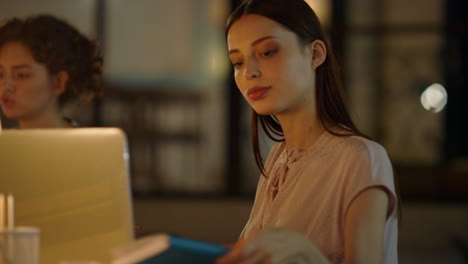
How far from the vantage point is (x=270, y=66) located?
5.39 ft

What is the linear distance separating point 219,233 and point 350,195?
458cm

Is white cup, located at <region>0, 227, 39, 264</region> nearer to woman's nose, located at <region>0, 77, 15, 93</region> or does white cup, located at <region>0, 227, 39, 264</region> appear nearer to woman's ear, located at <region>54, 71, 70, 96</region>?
→ woman's nose, located at <region>0, 77, 15, 93</region>

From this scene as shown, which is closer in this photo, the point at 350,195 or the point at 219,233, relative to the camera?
the point at 350,195

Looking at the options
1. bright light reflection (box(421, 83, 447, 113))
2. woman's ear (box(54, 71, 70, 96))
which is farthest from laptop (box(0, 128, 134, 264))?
bright light reflection (box(421, 83, 447, 113))

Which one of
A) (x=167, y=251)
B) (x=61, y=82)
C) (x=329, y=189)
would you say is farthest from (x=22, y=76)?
(x=167, y=251)

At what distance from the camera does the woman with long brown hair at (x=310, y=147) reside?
1.50 metres

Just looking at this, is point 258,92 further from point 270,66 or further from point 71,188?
point 71,188

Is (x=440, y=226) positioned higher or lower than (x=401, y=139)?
lower

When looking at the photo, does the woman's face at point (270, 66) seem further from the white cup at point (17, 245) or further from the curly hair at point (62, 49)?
the curly hair at point (62, 49)

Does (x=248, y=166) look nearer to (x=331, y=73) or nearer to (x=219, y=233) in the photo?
(x=219, y=233)

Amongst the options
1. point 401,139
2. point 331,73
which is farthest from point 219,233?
point 331,73

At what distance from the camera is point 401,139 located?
6.28 metres

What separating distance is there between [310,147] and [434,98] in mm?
4776

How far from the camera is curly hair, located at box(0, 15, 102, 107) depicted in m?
2.19
